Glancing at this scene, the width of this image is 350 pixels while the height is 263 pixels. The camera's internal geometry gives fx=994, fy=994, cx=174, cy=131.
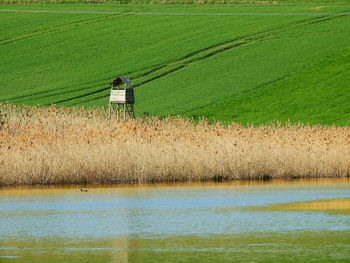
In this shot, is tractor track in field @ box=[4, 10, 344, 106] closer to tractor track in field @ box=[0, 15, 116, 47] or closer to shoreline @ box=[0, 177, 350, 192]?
tractor track in field @ box=[0, 15, 116, 47]

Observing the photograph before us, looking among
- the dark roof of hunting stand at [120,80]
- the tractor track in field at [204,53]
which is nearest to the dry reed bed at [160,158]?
the dark roof of hunting stand at [120,80]

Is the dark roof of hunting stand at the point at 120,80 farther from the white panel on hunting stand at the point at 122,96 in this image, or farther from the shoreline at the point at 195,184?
the shoreline at the point at 195,184

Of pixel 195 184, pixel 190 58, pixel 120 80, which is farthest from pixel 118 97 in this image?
pixel 195 184

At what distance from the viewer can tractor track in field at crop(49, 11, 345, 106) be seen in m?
62.4

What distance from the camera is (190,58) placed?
66.1 metres

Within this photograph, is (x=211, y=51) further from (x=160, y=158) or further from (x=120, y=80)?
(x=160, y=158)

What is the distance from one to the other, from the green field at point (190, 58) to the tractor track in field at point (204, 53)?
8 cm

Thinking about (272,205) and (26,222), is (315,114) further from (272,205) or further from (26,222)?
(26,222)

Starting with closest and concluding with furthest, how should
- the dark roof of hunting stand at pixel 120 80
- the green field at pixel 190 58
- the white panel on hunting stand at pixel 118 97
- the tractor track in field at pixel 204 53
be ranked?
the dark roof of hunting stand at pixel 120 80 < the white panel on hunting stand at pixel 118 97 < the green field at pixel 190 58 < the tractor track in field at pixel 204 53

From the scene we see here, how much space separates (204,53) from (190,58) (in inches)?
45.8

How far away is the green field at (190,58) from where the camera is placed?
179 feet

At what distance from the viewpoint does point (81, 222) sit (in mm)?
21188

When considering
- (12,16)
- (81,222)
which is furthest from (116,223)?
(12,16)

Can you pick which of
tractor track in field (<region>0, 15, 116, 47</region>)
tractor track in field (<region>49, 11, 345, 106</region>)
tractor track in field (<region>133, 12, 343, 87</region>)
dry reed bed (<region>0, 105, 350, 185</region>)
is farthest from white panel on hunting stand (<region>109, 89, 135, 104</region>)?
tractor track in field (<region>0, 15, 116, 47</region>)
